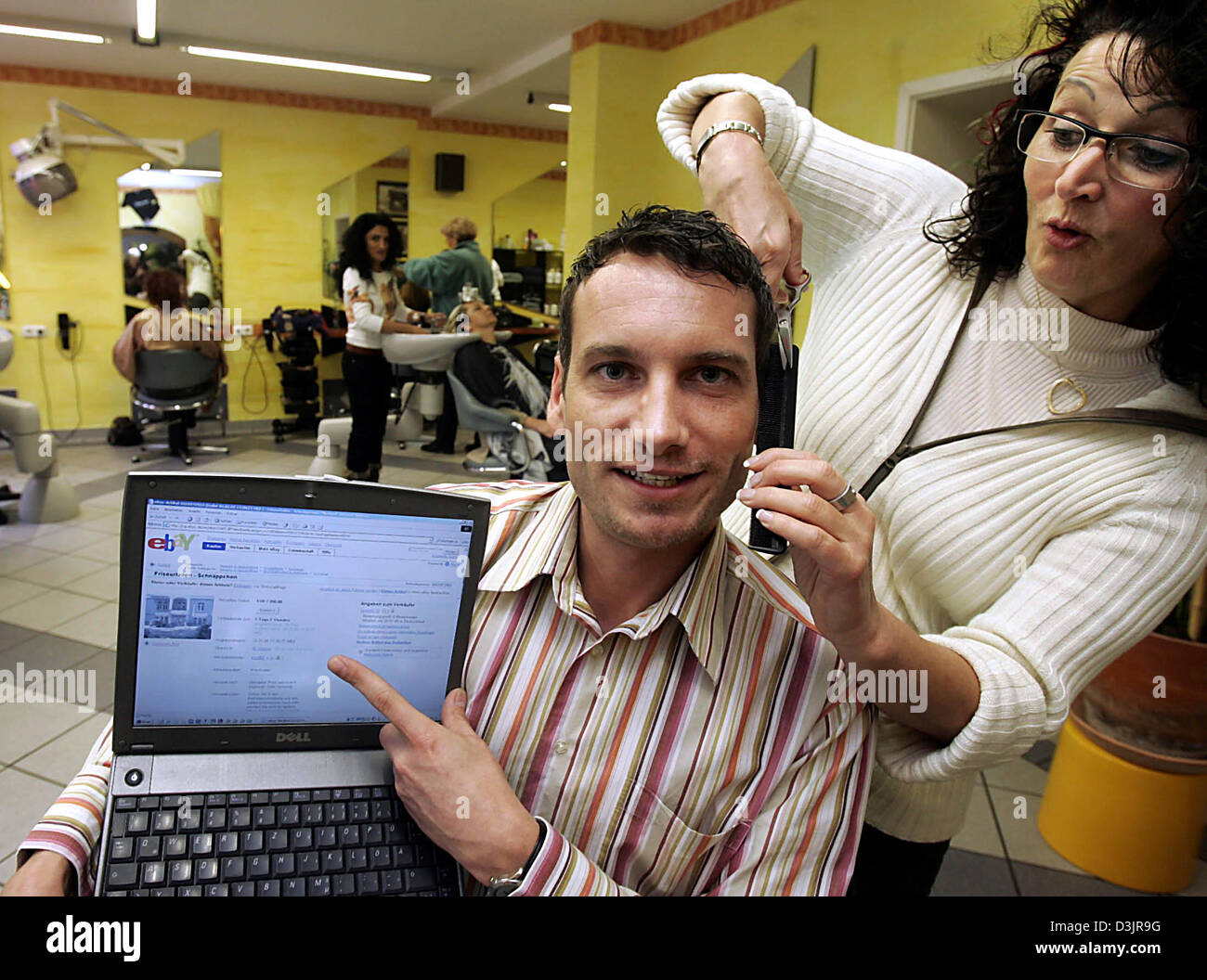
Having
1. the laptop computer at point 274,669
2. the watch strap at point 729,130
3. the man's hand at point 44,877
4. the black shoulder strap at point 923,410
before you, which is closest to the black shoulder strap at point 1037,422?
the black shoulder strap at point 923,410

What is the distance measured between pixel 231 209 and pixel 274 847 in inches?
352

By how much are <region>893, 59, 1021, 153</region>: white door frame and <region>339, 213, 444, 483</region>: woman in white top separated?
3360mm

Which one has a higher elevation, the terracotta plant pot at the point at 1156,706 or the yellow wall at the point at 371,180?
the yellow wall at the point at 371,180

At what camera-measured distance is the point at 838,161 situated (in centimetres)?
130

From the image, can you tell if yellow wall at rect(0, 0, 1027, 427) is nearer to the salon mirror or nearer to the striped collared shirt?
the salon mirror

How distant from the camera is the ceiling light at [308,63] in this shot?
6898 millimetres

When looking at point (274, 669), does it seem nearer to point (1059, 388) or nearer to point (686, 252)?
point (686, 252)

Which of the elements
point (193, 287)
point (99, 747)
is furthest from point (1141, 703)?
point (193, 287)

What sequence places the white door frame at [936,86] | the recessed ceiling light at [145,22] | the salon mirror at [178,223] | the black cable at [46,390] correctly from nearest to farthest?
the white door frame at [936,86] < the recessed ceiling light at [145,22] < the black cable at [46,390] < the salon mirror at [178,223]

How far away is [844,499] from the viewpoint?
844 millimetres

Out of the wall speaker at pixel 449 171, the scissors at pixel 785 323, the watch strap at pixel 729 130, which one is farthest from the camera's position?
the wall speaker at pixel 449 171

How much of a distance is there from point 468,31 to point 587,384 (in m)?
6.38

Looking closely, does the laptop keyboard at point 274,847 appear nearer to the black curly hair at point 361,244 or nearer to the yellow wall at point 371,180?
the black curly hair at point 361,244

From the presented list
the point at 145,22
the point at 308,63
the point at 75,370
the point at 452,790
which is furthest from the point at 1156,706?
the point at 75,370
